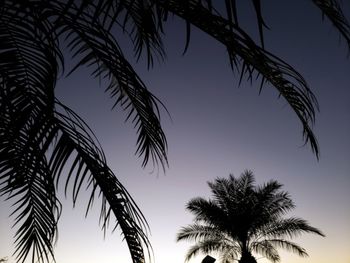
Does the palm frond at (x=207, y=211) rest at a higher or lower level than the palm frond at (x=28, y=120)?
higher

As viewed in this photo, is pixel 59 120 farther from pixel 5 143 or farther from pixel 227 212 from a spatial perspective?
pixel 227 212

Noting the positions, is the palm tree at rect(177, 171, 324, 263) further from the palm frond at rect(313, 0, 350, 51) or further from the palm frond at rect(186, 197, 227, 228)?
the palm frond at rect(313, 0, 350, 51)

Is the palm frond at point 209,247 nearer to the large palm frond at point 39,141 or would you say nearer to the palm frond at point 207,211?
the palm frond at point 207,211

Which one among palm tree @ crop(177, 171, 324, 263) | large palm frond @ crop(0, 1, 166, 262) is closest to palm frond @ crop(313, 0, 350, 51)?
large palm frond @ crop(0, 1, 166, 262)

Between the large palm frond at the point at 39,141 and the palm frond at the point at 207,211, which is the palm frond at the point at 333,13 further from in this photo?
the palm frond at the point at 207,211

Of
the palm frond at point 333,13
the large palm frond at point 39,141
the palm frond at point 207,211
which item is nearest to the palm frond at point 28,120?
the large palm frond at point 39,141

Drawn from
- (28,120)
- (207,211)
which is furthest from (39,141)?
(207,211)

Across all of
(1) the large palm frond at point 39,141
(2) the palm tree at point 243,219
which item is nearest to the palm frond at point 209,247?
(2) the palm tree at point 243,219

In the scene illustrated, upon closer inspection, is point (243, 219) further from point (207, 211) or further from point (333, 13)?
point (333, 13)

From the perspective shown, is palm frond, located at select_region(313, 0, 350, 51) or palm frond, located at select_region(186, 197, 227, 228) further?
palm frond, located at select_region(186, 197, 227, 228)

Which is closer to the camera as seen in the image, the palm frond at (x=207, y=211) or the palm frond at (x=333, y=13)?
the palm frond at (x=333, y=13)

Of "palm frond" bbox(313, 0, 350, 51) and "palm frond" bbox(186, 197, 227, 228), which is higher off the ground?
"palm frond" bbox(186, 197, 227, 228)

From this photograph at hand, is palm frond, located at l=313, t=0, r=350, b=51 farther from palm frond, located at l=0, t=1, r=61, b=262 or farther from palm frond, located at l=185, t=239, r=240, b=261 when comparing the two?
palm frond, located at l=185, t=239, r=240, b=261

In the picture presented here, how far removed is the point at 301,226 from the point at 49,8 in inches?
541
